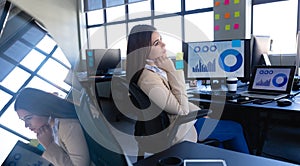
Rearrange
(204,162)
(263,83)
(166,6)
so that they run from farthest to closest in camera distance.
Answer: (166,6), (263,83), (204,162)

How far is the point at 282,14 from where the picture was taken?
3.65m

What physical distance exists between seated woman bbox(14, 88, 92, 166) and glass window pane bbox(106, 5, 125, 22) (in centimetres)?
582

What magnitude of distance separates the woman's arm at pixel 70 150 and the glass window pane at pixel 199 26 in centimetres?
408

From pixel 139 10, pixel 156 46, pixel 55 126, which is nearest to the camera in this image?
pixel 55 126

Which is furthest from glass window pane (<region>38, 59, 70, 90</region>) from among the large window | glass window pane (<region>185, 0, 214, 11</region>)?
glass window pane (<region>185, 0, 214, 11</region>)

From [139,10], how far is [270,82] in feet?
13.8

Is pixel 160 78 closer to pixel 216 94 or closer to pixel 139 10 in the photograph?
pixel 216 94

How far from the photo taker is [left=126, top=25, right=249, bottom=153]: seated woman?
1.51 metres

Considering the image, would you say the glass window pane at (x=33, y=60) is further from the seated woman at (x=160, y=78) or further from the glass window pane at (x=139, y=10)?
the glass window pane at (x=139, y=10)

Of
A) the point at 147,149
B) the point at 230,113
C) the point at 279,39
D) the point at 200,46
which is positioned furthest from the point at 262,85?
the point at 279,39

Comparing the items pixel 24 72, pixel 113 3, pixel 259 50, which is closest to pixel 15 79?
pixel 24 72

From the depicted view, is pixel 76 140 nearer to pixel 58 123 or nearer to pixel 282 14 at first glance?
pixel 58 123

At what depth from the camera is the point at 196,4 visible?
4.75 m

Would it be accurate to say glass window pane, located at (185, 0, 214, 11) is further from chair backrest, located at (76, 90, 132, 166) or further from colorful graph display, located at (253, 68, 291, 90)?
chair backrest, located at (76, 90, 132, 166)
